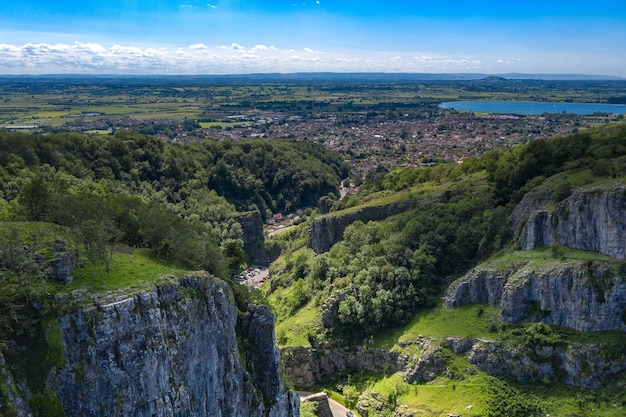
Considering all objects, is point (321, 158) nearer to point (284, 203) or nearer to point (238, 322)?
point (284, 203)

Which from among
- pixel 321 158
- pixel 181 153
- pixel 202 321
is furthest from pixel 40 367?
pixel 321 158

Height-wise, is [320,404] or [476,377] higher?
[476,377]

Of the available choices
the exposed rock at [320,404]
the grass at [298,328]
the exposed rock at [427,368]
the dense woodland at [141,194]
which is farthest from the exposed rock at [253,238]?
the exposed rock at [427,368]

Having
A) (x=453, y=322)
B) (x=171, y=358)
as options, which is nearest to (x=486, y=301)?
(x=453, y=322)

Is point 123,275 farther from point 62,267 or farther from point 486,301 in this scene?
point 486,301

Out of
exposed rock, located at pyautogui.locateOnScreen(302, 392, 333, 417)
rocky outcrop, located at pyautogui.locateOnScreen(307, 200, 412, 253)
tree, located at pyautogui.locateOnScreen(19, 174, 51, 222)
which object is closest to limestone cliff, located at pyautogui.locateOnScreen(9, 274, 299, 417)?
exposed rock, located at pyautogui.locateOnScreen(302, 392, 333, 417)

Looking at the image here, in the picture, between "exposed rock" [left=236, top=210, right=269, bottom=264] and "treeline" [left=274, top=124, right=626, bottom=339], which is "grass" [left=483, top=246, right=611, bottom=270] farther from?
"exposed rock" [left=236, top=210, right=269, bottom=264]
